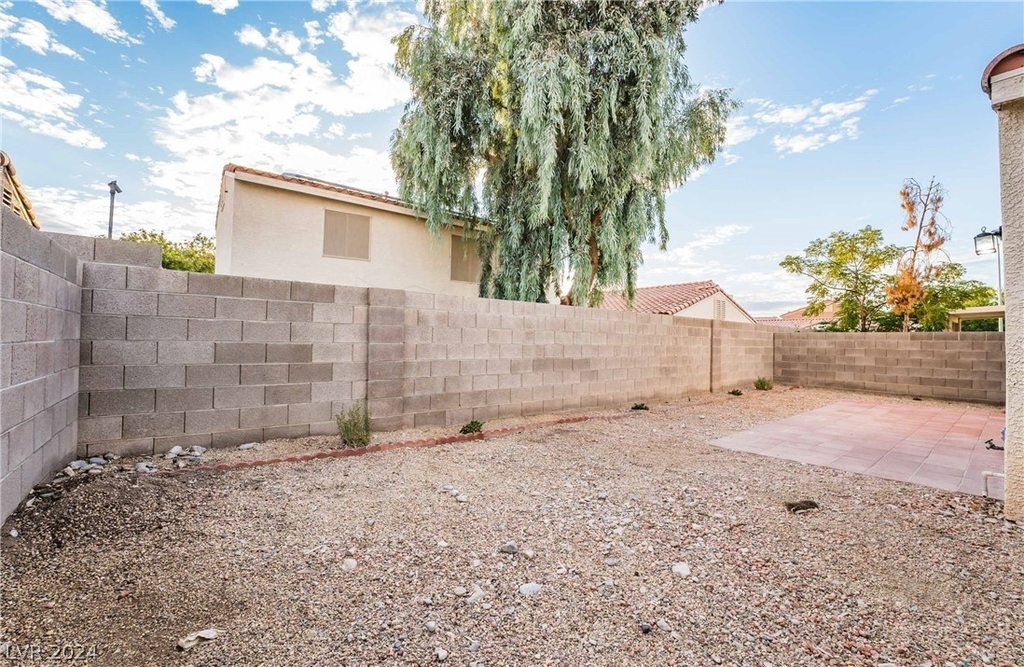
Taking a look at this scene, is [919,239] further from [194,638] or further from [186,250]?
[186,250]

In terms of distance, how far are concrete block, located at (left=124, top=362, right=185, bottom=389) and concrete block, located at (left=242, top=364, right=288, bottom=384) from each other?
421mm

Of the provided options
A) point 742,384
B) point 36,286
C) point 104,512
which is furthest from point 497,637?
point 742,384

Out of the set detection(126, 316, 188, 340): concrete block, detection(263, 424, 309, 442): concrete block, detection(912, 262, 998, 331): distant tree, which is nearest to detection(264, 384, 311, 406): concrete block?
detection(263, 424, 309, 442): concrete block

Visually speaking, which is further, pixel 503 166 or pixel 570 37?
pixel 503 166

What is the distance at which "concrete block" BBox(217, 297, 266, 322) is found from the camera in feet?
11.3

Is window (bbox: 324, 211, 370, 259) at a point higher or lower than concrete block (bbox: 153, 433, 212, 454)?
higher

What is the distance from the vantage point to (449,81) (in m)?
7.68

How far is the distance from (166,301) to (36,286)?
115 cm

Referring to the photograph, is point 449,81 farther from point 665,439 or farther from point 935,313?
point 935,313

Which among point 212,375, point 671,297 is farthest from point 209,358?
point 671,297

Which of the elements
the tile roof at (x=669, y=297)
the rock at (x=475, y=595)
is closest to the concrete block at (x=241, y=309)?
the rock at (x=475, y=595)

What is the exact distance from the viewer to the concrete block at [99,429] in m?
2.91

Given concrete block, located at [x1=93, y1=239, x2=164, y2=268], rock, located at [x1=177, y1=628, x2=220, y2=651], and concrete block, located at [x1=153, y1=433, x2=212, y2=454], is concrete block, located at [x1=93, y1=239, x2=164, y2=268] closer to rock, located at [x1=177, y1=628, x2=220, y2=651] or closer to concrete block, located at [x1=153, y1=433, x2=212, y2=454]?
concrete block, located at [x1=153, y1=433, x2=212, y2=454]

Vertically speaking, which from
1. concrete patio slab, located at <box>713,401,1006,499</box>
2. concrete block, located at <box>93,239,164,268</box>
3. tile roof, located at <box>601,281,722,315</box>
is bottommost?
concrete patio slab, located at <box>713,401,1006,499</box>
